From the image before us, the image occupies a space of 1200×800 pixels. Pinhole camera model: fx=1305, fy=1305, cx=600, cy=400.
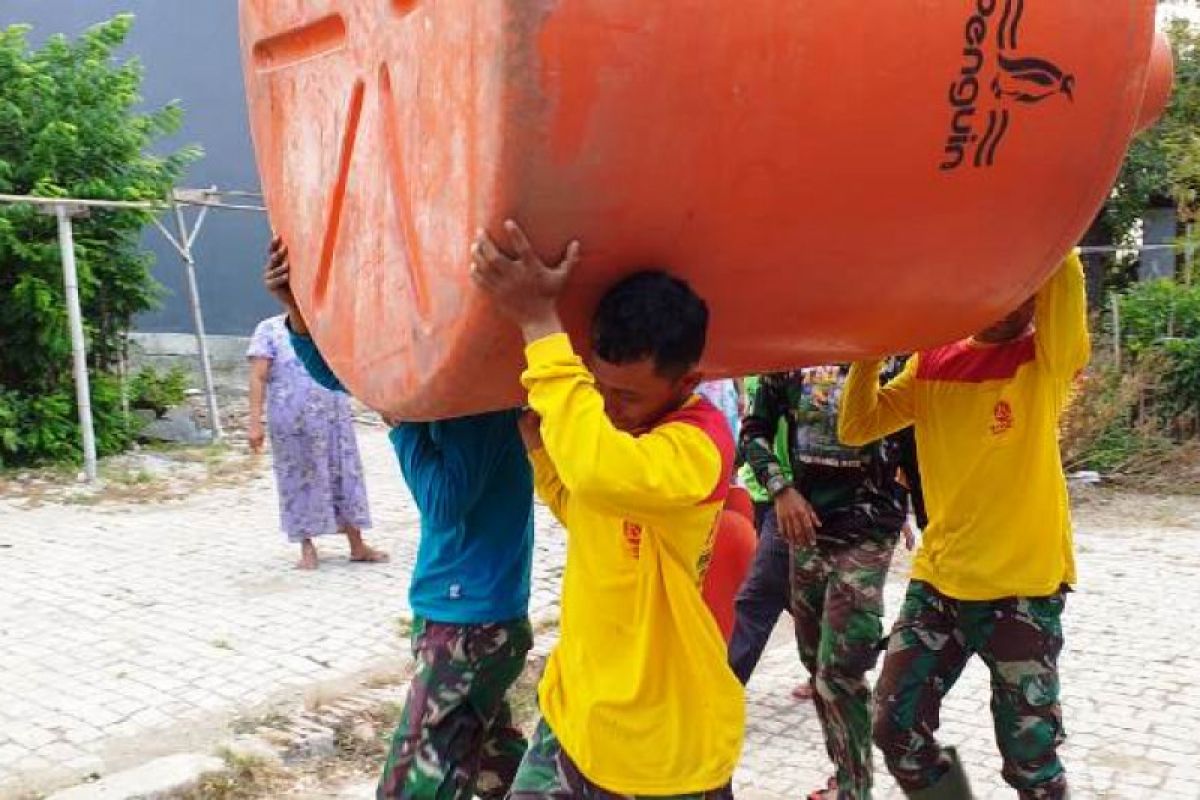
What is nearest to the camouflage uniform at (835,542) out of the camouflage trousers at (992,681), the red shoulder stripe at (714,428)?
the camouflage trousers at (992,681)

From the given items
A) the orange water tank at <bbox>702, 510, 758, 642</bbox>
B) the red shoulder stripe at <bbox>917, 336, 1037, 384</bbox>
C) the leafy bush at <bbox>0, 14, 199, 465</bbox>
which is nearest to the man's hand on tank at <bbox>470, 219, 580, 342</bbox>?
the orange water tank at <bbox>702, 510, 758, 642</bbox>

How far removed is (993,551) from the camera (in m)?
2.84

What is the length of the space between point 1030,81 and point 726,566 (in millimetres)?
1016

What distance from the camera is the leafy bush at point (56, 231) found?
9.80 m

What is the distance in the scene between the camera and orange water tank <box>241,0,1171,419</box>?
1.54 metres

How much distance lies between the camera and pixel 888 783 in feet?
12.6

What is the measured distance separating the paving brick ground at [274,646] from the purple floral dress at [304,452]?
28cm

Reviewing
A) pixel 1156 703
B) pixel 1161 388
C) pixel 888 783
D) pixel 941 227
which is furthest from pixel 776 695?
pixel 1161 388

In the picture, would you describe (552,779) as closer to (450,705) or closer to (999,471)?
(450,705)

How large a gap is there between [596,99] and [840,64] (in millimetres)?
346

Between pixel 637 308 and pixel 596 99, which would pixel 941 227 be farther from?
pixel 596 99

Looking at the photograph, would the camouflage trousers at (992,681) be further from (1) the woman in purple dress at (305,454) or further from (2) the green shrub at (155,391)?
(2) the green shrub at (155,391)

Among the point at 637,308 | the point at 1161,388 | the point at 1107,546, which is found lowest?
the point at 1107,546

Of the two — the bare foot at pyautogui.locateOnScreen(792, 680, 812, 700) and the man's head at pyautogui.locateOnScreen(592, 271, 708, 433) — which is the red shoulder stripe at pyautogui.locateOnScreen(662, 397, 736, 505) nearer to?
the man's head at pyautogui.locateOnScreen(592, 271, 708, 433)
